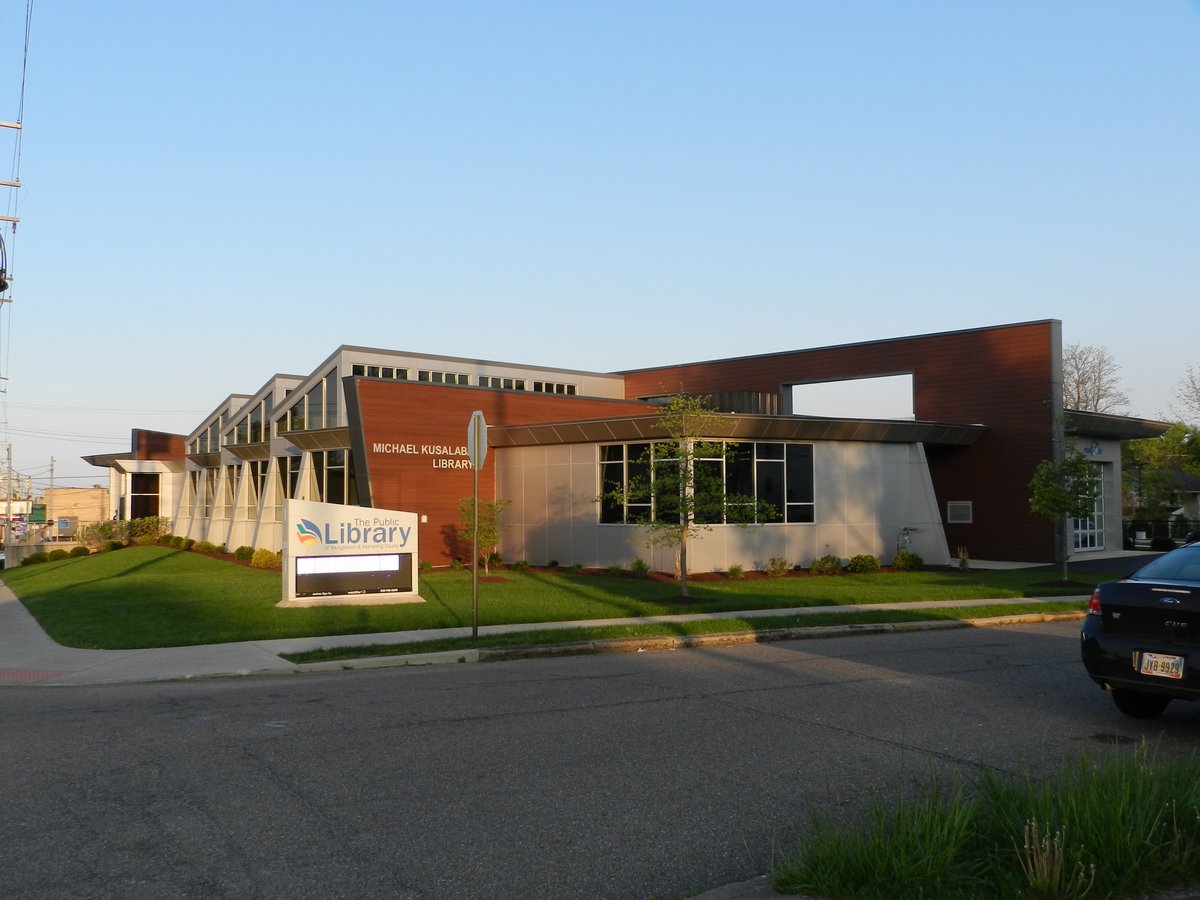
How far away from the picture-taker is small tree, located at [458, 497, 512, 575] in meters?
27.5

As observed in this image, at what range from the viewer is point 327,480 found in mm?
31266

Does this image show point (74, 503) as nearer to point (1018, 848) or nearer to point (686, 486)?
point (686, 486)

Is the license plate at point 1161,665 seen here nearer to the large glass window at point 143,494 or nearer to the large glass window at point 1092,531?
the large glass window at point 1092,531

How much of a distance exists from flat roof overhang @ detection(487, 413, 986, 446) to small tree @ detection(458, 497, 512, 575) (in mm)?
2503

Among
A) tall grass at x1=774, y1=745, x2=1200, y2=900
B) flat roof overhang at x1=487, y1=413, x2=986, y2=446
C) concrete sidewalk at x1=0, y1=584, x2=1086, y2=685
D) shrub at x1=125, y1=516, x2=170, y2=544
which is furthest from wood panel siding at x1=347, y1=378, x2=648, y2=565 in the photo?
shrub at x1=125, y1=516, x2=170, y2=544

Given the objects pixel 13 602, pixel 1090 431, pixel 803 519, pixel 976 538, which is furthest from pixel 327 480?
pixel 1090 431

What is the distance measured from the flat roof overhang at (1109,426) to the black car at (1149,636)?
25.3 m

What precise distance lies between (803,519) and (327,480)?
1416 centimetres

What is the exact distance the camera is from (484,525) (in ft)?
90.1

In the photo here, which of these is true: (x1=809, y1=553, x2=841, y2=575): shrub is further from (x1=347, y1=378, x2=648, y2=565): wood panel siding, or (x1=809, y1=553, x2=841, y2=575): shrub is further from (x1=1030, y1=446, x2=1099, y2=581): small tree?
(x1=347, y1=378, x2=648, y2=565): wood panel siding

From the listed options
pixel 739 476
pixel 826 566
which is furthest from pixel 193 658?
pixel 826 566

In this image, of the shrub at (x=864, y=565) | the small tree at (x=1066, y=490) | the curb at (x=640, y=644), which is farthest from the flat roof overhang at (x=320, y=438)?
the small tree at (x=1066, y=490)

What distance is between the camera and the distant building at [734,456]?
28.8m

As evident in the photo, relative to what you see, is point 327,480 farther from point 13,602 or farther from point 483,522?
point 13,602
